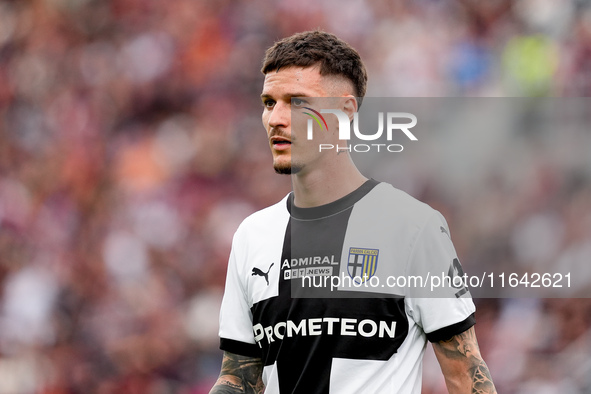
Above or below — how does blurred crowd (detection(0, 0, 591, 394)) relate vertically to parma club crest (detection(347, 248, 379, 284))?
above

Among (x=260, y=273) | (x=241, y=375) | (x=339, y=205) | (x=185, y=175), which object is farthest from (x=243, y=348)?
(x=185, y=175)

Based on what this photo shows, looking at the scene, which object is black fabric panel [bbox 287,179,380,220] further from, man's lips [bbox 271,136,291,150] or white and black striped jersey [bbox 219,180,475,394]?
man's lips [bbox 271,136,291,150]

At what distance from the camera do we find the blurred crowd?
4918 mm

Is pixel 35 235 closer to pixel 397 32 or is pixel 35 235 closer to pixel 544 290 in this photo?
pixel 397 32

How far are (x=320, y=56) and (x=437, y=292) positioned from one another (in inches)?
33.9

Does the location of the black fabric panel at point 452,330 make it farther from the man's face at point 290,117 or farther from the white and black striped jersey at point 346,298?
the man's face at point 290,117

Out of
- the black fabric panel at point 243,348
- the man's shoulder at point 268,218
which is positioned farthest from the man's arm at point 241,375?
the man's shoulder at point 268,218

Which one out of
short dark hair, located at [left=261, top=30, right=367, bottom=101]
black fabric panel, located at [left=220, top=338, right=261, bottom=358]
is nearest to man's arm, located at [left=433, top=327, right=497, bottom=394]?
black fabric panel, located at [left=220, top=338, right=261, bottom=358]

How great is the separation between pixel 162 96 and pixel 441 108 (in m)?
2.46

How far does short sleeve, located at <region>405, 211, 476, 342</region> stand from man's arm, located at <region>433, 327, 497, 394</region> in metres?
0.03

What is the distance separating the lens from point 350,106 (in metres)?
2.68

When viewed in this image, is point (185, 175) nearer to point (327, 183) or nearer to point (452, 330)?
point (327, 183)

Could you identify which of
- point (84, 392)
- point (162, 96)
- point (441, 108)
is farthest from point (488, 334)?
point (162, 96)

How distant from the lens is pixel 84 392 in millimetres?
5590
